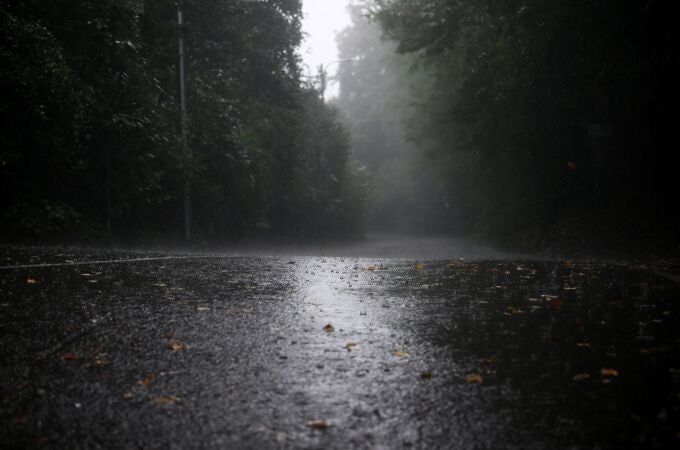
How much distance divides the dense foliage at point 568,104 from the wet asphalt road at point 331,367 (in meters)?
10.1

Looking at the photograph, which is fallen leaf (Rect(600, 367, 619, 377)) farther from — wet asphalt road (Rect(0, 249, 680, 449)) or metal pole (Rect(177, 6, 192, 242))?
metal pole (Rect(177, 6, 192, 242))

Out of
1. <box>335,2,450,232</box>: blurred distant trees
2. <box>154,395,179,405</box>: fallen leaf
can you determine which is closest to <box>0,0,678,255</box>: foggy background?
<box>154,395,179,405</box>: fallen leaf

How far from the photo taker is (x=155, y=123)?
18.1m

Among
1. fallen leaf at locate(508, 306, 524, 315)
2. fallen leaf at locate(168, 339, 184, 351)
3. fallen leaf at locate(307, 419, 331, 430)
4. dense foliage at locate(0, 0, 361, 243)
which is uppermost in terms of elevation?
dense foliage at locate(0, 0, 361, 243)

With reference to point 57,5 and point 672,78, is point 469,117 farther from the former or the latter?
point 57,5

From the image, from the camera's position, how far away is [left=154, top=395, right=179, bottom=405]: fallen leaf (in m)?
3.25

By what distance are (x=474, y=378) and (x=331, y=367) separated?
3.09 feet

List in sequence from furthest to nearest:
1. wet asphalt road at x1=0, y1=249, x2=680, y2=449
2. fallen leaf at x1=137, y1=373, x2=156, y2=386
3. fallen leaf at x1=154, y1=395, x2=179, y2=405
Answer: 1. fallen leaf at x1=137, y1=373, x2=156, y2=386
2. fallen leaf at x1=154, y1=395, x2=179, y2=405
3. wet asphalt road at x1=0, y1=249, x2=680, y2=449

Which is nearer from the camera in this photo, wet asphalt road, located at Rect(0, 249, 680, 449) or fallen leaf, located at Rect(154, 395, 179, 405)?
wet asphalt road, located at Rect(0, 249, 680, 449)

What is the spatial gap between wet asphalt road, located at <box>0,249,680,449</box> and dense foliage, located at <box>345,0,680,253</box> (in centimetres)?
1014

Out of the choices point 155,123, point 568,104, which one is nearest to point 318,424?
point 155,123

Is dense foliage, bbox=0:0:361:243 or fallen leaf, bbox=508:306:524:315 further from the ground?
dense foliage, bbox=0:0:361:243

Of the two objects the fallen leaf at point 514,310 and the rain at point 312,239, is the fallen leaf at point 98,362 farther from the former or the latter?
the fallen leaf at point 514,310

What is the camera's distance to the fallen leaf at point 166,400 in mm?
3248
